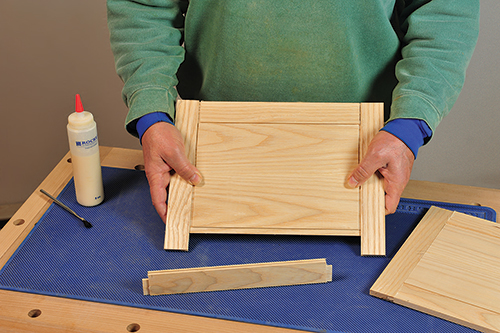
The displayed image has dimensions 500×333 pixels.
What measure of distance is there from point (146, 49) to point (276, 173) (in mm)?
450

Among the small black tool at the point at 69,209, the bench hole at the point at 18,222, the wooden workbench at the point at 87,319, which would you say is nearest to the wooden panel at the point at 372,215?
the wooden workbench at the point at 87,319

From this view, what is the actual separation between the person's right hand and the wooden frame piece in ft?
0.60

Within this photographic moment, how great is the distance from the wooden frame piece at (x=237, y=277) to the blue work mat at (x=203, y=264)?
0.01 m

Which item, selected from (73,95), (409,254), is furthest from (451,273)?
(73,95)

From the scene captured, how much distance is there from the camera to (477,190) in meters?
1.24

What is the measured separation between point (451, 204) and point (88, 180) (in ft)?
2.85

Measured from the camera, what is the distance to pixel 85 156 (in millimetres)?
1105

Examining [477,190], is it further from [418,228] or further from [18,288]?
[18,288]

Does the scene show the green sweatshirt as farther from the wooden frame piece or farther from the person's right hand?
the wooden frame piece

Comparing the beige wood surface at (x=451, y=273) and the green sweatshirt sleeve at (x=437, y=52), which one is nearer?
the beige wood surface at (x=451, y=273)

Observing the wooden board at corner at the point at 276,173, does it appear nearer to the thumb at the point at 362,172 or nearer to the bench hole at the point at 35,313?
the thumb at the point at 362,172

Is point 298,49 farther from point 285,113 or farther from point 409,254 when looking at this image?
point 409,254

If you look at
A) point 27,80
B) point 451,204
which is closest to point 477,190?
point 451,204

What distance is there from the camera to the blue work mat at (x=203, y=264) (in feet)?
2.85
